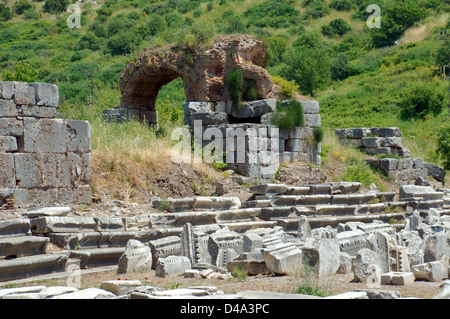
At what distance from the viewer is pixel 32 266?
22.4 ft

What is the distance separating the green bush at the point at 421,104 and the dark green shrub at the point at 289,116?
14.4 m

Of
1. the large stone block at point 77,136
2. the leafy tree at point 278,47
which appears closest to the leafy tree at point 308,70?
the leafy tree at point 278,47

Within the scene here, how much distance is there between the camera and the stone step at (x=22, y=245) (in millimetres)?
7062

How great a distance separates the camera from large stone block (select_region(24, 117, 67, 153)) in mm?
9398

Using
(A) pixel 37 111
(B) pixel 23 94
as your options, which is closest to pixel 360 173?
(A) pixel 37 111

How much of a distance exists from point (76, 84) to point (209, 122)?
69.8 ft

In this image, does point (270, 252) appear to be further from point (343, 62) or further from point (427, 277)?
point (343, 62)

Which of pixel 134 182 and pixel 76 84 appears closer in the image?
pixel 134 182

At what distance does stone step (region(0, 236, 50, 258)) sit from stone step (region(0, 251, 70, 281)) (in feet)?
0.71

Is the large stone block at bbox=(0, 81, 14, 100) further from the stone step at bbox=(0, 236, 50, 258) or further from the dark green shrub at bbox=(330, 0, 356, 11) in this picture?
the dark green shrub at bbox=(330, 0, 356, 11)

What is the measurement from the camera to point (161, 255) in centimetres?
773

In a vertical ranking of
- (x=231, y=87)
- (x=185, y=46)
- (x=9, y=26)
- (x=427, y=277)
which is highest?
(x=9, y=26)

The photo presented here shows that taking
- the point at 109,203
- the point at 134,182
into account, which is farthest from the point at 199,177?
the point at 109,203

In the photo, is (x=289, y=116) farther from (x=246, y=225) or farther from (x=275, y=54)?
(x=275, y=54)
